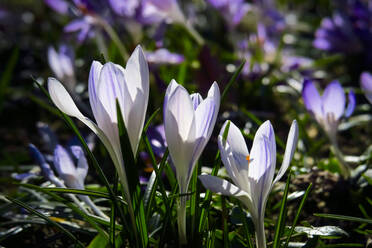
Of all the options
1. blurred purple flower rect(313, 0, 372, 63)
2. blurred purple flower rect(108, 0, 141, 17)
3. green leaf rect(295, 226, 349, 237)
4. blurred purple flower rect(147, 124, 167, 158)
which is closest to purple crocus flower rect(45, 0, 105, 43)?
blurred purple flower rect(108, 0, 141, 17)

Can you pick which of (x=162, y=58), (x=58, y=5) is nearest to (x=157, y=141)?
(x=162, y=58)

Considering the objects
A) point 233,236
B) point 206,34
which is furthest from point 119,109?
point 206,34

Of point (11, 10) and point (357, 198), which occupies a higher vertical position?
point (11, 10)


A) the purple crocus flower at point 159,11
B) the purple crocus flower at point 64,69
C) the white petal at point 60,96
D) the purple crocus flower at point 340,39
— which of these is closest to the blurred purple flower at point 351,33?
the purple crocus flower at point 340,39

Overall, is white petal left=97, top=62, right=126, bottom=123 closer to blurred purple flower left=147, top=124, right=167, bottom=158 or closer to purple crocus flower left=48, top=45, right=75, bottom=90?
blurred purple flower left=147, top=124, right=167, bottom=158

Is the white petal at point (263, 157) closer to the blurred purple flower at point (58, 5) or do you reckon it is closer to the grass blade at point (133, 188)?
the grass blade at point (133, 188)

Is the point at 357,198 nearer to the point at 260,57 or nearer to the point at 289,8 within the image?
the point at 260,57
